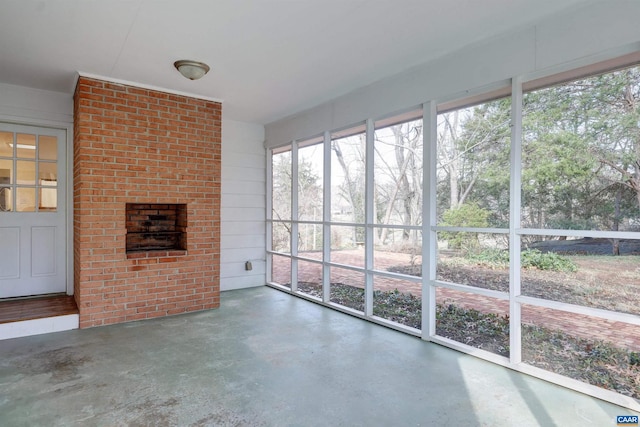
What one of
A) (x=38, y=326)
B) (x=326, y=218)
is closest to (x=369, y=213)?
(x=326, y=218)

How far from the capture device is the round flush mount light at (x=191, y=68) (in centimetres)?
370

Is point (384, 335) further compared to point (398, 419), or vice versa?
point (384, 335)

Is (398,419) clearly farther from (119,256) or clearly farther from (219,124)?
(219,124)

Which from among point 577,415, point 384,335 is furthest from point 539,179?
point 384,335

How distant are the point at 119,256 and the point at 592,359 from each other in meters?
4.90

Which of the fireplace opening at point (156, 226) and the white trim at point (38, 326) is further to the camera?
the fireplace opening at point (156, 226)

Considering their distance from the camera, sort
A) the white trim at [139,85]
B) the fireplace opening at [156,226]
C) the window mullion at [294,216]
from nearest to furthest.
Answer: the white trim at [139,85]
the fireplace opening at [156,226]
the window mullion at [294,216]

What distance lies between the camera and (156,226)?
487 cm

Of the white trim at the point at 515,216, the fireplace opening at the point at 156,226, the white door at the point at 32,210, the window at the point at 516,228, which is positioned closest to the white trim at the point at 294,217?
the window at the point at 516,228

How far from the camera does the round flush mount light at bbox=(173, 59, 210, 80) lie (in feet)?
12.1

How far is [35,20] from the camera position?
9.55 ft

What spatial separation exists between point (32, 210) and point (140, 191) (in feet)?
5.30

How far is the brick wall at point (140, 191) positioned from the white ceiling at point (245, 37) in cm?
42

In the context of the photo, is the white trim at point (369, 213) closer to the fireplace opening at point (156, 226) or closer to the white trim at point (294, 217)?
the white trim at point (294, 217)
